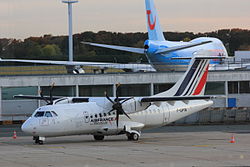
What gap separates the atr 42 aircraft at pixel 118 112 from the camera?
30.0 m

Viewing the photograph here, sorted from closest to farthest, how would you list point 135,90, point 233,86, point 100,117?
point 100,117
point 135,90
point 233,86

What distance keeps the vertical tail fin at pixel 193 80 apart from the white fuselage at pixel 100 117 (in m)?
0.67

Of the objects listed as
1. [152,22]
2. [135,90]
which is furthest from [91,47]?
[135,90]

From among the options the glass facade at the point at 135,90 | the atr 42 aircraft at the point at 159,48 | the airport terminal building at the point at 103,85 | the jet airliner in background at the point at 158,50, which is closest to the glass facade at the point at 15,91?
the airport terminal building at the point at 103,85

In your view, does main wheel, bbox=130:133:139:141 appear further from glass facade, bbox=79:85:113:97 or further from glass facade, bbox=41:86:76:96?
glass facade, bbox=41:86:76:96

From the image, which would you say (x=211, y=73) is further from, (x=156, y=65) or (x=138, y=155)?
(x=138, y=155)

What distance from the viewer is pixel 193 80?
35312mm

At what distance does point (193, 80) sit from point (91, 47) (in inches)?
3683

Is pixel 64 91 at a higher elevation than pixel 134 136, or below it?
higher

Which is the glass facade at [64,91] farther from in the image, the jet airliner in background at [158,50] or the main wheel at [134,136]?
the main wheel at [134,136]

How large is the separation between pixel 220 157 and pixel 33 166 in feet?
25.1

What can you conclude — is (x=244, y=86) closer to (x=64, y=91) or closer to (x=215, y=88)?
(x=215, y=88)

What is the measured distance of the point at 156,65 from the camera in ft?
203

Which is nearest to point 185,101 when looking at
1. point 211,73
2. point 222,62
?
point 211,73
